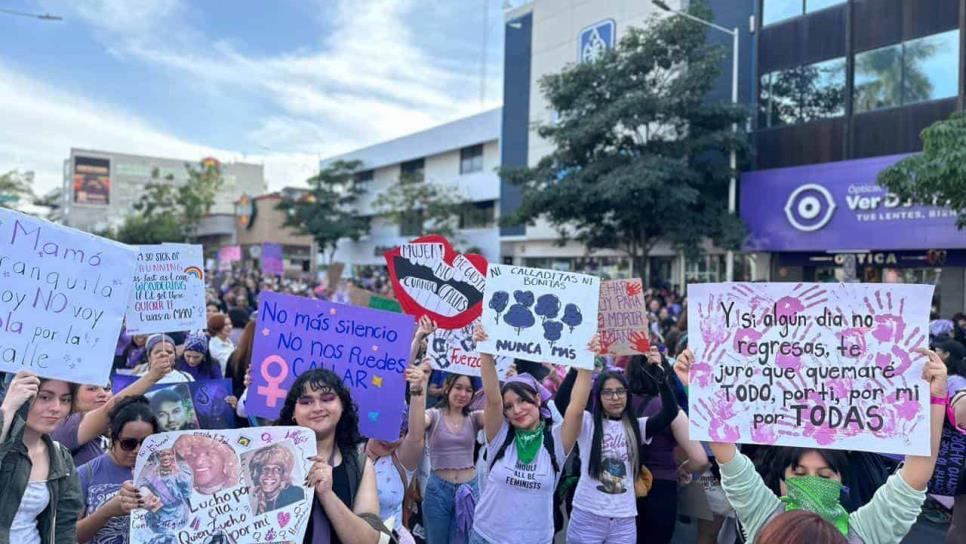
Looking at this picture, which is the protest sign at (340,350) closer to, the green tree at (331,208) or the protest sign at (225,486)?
the protest sign at (225,486)

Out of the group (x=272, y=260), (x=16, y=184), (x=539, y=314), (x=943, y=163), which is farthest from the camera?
(x=16, y=184)

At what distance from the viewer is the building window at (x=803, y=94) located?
65.0ft

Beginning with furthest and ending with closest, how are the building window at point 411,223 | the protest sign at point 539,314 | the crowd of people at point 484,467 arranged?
the building window at point 411,223, the protest sign at point 539,314, the crowd of people at point 484,467

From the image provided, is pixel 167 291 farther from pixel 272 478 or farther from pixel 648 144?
pixel 648 144

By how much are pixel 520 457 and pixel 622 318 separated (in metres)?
1.66

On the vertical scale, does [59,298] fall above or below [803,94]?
below

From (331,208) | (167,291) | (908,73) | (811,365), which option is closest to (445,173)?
(331,208)

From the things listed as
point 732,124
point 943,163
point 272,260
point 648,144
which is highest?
point 732,124

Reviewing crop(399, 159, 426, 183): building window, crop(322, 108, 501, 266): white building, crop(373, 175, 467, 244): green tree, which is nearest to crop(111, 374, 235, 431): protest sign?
crop(322, 108, 501, 266): white building

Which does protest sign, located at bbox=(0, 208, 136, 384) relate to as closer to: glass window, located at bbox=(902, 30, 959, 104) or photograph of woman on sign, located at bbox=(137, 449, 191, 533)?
photograph of woman on sign, located at bbox=(137, 449, 191, 533)

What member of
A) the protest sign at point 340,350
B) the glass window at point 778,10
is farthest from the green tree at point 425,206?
the protest sign at point 340,350

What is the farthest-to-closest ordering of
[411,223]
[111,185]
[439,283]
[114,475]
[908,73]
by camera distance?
[111,185]
[411,223]
[908,73]
[439,283]
[114,475]

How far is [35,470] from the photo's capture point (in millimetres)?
2668

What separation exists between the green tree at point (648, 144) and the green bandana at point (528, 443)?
1571 cm
